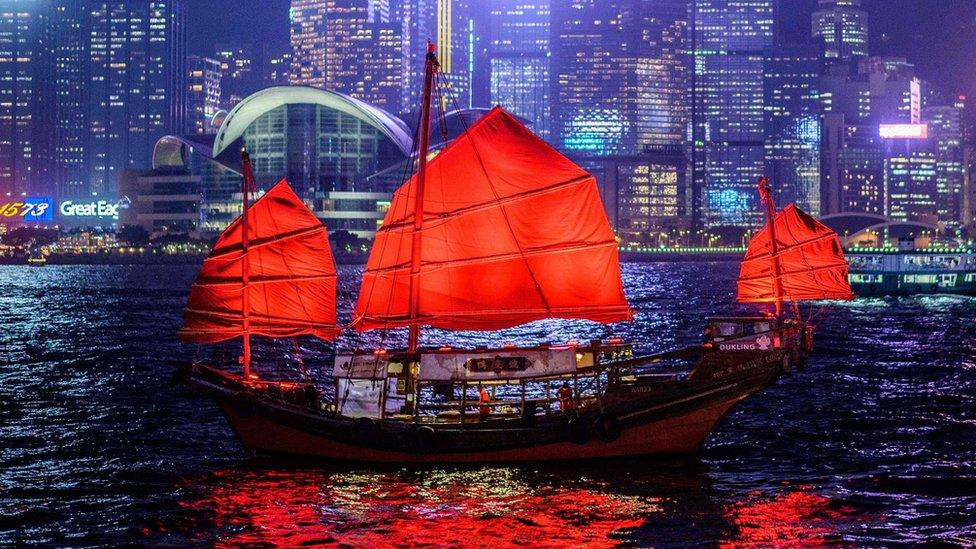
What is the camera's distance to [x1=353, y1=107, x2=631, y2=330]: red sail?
115 ft

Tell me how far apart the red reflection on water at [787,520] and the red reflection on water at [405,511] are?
226 cm

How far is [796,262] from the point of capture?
56.4 metres

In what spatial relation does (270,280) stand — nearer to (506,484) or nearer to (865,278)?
(506,484)

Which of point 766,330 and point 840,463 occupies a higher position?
point 766,330

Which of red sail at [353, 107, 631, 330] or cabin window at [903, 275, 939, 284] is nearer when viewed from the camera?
red sail at [353, 107, 631, 330]

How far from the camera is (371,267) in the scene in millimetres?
35500

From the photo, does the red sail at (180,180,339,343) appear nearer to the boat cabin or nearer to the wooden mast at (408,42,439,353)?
the wooden mast at (408,42,439,353)

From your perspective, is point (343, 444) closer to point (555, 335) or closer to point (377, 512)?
point (377, 512)

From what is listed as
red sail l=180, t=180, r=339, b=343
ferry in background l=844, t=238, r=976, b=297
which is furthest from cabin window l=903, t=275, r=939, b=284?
red sail l=180, t=180, r=339, b=343

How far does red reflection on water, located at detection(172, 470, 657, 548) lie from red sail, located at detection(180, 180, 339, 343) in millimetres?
5907

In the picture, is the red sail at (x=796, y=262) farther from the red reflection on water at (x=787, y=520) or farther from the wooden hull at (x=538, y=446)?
the red reflection on water at (x=787, y=520)

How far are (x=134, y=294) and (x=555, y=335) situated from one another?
62.7m

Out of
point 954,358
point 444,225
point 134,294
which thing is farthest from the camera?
point 134,294

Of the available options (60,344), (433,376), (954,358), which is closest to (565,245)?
(433,376)
